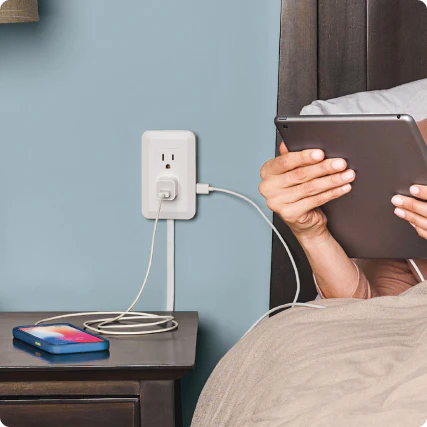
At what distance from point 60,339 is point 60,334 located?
27mm

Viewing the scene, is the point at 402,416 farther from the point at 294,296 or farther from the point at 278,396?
the point at 294,296

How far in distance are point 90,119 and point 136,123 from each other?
0.08 meters

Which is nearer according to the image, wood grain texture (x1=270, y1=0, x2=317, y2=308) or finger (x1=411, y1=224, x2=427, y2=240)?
finger (x1=411, y1=224, x2=427, y2=240)

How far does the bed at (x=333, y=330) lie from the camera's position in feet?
1.90

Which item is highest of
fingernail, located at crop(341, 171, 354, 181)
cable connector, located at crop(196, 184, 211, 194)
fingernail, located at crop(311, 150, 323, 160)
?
fingernail, located at crop(311, 150, 323, 160)

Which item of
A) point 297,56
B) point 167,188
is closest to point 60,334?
point 167,188

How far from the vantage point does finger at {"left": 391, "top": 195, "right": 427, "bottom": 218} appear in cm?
86

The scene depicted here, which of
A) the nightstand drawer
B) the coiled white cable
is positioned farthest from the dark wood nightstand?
the coiled white cable

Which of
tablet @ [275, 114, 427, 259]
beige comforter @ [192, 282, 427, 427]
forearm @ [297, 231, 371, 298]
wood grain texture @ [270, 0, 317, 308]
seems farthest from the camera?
wood grain texture @ [270, 0, 317, 308]

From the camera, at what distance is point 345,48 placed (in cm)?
117

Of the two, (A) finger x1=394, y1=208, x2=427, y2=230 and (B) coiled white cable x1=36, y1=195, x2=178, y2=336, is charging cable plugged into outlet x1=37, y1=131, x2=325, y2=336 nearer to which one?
(B) coiled white cable x1=36, y1=195, x2=178, y2=336

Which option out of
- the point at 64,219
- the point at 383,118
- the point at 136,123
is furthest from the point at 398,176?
the point at 64,219

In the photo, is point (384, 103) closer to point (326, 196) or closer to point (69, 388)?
point (326, 196)

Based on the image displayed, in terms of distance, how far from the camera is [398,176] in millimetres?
861
